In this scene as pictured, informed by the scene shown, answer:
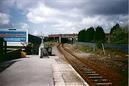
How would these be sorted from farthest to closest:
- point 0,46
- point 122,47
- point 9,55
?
point 122,47, point 9,55, point 0,46

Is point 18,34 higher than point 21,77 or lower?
higher

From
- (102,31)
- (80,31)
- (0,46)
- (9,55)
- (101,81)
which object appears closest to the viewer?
(101,81)

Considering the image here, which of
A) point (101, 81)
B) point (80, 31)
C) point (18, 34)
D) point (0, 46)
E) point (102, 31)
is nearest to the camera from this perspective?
point (101, 81)

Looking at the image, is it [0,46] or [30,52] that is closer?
[0,46]

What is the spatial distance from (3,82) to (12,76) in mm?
1955

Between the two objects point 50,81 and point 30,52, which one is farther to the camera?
point 30,52

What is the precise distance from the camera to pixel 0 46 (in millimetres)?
24891

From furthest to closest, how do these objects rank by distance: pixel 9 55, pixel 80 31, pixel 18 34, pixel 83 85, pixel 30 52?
pixel 80 31 → pixel 18 34 → pixel 30 52 → pixel 9 55 → pixel 83 85

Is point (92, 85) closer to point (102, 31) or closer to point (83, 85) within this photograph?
point (83, 85)

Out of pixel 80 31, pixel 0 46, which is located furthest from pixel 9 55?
pixel 80 31

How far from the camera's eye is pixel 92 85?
13.2 meters

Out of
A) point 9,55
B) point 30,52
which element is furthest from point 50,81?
point 30,52

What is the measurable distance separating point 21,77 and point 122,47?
31.3 metres

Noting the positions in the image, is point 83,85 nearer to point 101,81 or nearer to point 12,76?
point 101,81
